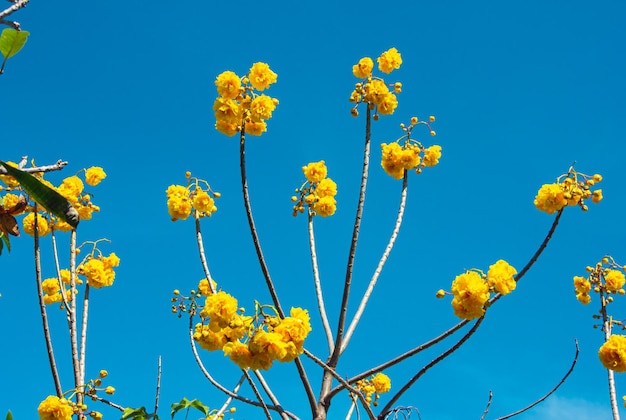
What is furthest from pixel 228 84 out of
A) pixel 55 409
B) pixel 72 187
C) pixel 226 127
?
pixel 55 409

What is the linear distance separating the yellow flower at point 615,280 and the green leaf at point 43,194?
183 inches

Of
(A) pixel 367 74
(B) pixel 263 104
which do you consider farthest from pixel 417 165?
(B) pixel 263 104

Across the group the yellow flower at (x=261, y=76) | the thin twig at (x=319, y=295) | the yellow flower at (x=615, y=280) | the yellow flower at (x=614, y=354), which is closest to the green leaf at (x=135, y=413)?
the thin twig at (x=319, y=295)

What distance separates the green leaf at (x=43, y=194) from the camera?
6.79 feet

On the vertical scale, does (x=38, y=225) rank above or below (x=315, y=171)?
below

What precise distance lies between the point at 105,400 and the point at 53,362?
579 mm

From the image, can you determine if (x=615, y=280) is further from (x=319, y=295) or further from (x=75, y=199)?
(x=75, y=199)

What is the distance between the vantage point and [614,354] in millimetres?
4234

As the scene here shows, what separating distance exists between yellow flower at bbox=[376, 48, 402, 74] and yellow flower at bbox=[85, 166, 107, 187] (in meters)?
2.53

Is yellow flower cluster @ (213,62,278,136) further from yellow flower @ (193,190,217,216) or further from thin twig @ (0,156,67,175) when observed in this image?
thin twig @ (0,156,67,175)

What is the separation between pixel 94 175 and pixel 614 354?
4.40m

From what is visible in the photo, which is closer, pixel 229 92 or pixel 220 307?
pixel 220 307

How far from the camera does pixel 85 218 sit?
15.8ft

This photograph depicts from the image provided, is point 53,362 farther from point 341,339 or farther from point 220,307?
point 341,339
